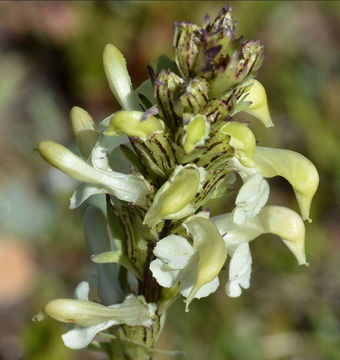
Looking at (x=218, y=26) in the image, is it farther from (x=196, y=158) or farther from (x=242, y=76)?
(x=196, y=158)

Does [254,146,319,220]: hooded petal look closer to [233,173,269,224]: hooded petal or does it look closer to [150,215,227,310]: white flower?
[233,173,269,224]: hooded petal

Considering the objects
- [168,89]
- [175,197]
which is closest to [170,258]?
[175,197]

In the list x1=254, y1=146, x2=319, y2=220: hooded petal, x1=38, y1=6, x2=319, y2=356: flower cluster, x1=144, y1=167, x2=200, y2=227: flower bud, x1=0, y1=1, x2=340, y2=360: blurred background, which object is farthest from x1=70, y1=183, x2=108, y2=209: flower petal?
x1=0, y1=1, x2=340, y2=360: blurred background

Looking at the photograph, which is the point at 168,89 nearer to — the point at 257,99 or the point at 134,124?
the point at 134,124

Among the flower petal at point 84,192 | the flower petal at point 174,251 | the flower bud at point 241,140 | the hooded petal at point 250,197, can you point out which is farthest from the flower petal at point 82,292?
the flower bud at point 241,140

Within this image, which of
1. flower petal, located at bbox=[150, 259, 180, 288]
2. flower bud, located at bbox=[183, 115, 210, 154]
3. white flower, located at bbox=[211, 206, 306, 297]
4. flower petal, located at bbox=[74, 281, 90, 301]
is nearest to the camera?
flower bud, located at bbox=[183, 115, 210, 154]

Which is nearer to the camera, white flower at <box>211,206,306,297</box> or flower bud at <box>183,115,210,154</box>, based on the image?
flower bud at <box>183,115,210,154</box>

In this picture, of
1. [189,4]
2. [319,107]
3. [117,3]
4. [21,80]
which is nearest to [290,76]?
[319,107]
